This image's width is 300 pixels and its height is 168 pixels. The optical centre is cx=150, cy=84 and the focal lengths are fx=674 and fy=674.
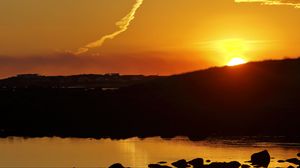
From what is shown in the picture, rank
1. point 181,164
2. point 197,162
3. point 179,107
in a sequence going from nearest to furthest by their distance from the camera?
1. point 181,164
2. point 197,162
3. point 179,107

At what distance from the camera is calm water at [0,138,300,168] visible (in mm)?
66625

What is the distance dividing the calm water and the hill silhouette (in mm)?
12907

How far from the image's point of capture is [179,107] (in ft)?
422

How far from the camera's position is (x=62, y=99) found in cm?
14412

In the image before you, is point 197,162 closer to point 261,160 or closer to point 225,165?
point 225,165

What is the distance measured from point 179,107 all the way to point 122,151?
53314mm

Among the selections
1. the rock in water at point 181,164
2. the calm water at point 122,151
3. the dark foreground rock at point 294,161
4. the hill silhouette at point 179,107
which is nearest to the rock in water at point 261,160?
the calm water at point 122,151

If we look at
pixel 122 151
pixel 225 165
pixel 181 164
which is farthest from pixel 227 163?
pixel 122 151

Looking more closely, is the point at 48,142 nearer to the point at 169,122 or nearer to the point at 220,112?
the point at 169,122

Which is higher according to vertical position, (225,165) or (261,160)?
(261,160)

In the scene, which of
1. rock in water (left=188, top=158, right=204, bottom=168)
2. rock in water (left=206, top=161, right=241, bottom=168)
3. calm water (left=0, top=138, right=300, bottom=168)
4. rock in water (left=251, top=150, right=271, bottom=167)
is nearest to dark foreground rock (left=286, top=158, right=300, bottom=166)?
calm water (left=0, top=138, right=300, bottom=168)

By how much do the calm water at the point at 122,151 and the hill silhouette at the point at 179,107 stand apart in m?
12.9

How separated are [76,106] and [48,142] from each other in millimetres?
49251

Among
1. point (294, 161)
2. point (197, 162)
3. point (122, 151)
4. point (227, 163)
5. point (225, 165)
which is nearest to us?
point (225, 165)
